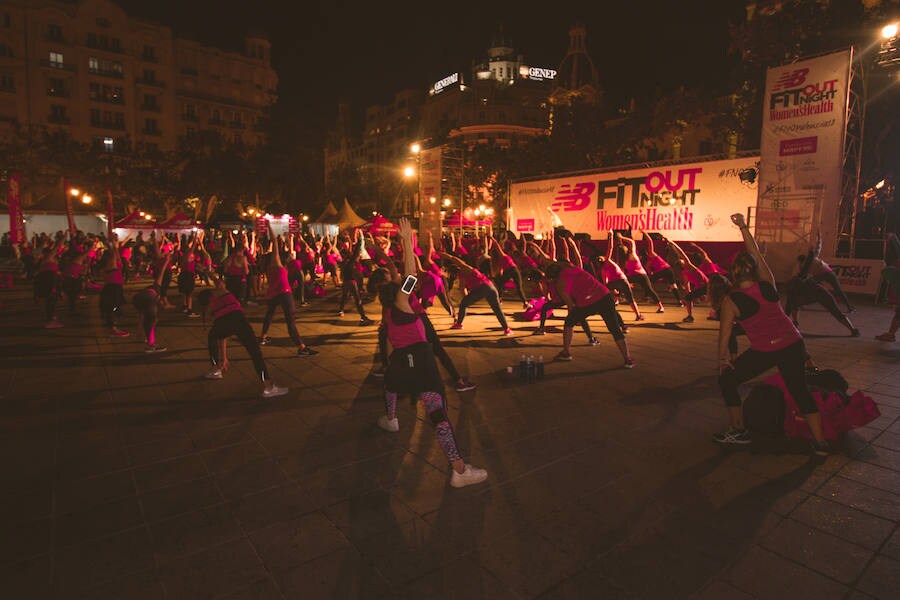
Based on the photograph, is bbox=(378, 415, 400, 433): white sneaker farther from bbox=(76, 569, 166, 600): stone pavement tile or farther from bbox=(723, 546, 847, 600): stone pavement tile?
bbox=(723, 546, 847, 600): stone pavement tile

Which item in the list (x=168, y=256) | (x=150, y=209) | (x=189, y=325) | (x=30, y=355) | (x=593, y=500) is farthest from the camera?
(x=150, y=209)

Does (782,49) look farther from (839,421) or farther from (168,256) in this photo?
(168,256)

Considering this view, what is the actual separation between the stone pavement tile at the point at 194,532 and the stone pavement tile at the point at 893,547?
12.7 feet

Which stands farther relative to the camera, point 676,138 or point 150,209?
point 150,209

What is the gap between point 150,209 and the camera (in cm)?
3984

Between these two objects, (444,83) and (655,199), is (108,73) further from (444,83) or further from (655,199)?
(655,199)

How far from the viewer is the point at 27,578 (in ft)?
9.49

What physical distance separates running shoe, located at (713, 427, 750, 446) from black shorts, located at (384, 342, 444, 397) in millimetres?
2573

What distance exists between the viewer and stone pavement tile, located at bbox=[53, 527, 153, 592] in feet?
9.45

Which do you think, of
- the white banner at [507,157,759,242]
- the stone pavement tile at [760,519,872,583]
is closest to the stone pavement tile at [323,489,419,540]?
the stone pavement tile at [760,519,872,583]

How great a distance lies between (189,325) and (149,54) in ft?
203

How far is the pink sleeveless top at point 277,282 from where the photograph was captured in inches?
313

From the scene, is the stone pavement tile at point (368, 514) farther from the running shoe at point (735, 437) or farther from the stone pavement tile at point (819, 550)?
the running shoe at point (735, 437)

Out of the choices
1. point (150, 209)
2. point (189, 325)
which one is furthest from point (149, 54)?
point (189, 325)
